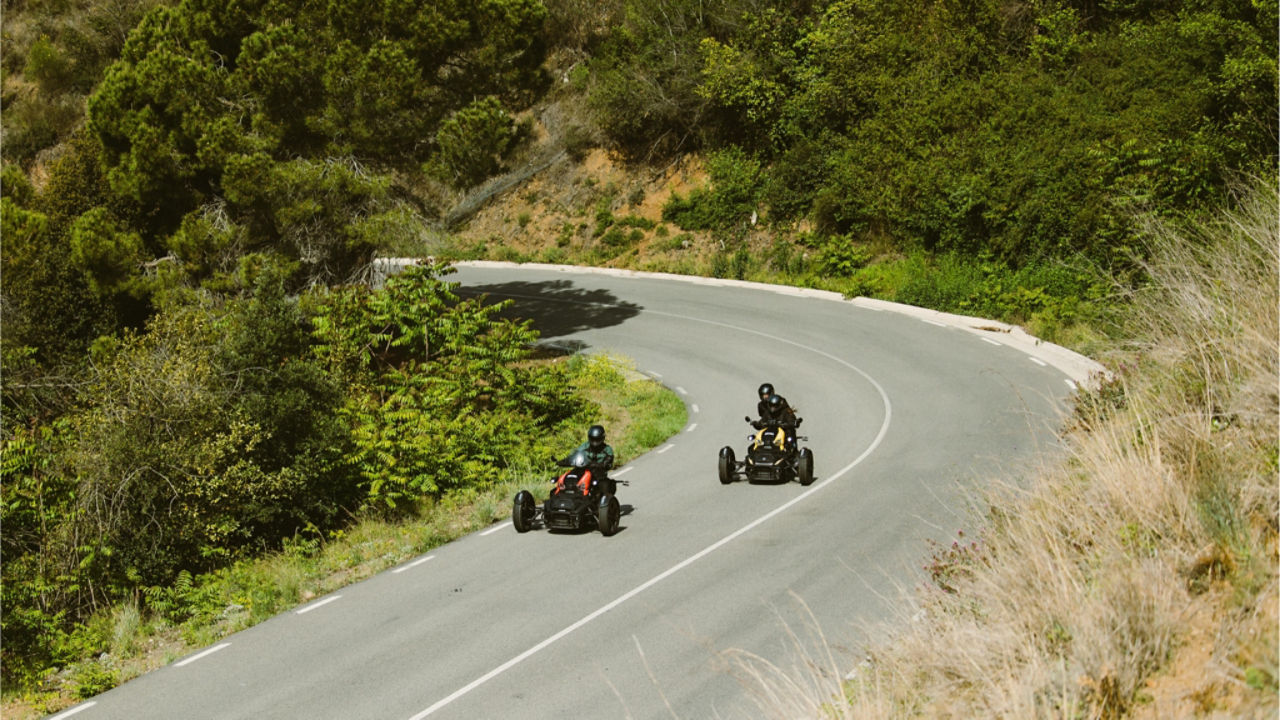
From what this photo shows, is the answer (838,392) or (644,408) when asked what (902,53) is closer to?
(838,392)

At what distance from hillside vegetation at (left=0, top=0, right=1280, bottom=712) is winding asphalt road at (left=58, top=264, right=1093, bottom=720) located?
7.20 feet

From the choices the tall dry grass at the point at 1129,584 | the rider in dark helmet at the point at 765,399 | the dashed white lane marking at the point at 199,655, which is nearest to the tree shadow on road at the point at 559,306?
the rider in dark helmet at the point at 765,399

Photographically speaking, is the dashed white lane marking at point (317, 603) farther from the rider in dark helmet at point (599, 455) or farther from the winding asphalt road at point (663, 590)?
the rider in dark helmet at point (599, 455)

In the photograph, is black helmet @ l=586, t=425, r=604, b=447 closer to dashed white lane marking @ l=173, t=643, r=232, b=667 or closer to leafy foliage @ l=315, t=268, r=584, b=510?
leafy foliage @ l=315, t=268, r=584, b=510

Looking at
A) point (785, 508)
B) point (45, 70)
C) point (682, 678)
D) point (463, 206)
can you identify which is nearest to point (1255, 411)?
point (682, 678)

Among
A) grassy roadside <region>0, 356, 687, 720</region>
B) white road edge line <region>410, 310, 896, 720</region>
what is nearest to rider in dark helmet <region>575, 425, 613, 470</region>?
white road edge line <region>410, 310, 896, 720</region>

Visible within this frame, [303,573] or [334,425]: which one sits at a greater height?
[334,425]

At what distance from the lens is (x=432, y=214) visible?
89.9 ft

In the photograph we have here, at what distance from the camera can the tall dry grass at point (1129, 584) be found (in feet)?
17.6

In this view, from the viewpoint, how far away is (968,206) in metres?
31.0

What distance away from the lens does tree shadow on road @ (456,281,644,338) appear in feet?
105

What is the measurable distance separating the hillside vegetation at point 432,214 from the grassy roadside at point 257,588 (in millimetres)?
226

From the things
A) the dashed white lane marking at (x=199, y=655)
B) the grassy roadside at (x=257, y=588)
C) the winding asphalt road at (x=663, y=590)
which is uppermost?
the winding asphalt road at (x=663, y=590)

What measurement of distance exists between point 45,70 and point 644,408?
54.9 metres
